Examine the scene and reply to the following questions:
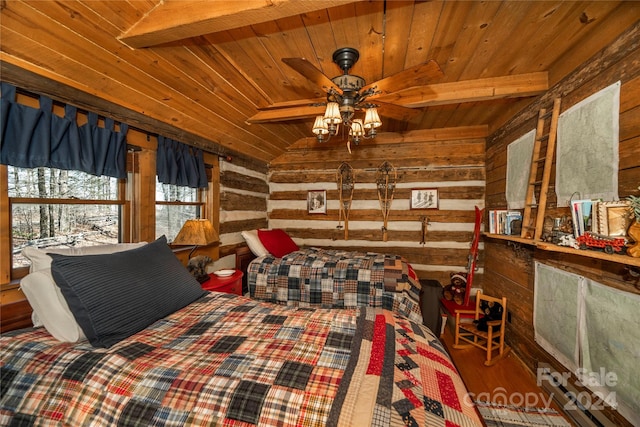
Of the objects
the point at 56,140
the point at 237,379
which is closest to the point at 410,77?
the point at 237,379

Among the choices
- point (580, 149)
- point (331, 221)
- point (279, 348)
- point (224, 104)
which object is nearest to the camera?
point (279, 348)

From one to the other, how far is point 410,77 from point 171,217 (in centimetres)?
274

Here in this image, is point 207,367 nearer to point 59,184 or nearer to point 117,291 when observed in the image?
point 117,291

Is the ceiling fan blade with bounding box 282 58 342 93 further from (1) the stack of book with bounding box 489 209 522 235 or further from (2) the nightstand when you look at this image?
(1) the stack of book with bounding box 489 209 522 235

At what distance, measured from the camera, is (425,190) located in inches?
161

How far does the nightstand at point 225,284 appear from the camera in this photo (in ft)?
8.24

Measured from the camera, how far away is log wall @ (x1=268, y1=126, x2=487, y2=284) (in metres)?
3.95

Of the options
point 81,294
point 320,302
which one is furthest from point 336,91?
point 320,302

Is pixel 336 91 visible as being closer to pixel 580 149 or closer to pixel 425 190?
pixel 580 149

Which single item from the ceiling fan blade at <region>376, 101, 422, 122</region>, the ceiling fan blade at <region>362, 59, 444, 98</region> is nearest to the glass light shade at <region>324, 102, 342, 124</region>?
the ceiling fan blade at <region>362, 59, 444, 98</region>

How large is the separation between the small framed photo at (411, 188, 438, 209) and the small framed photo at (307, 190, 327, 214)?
1.43 meters

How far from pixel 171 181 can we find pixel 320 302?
2017 mm

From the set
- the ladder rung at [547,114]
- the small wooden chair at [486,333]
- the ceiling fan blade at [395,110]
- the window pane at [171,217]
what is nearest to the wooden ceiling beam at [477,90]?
the ceiling fan blade at [395,110]

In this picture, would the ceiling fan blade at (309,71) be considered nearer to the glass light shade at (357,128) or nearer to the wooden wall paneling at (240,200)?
the glass light shade at (357,128)
